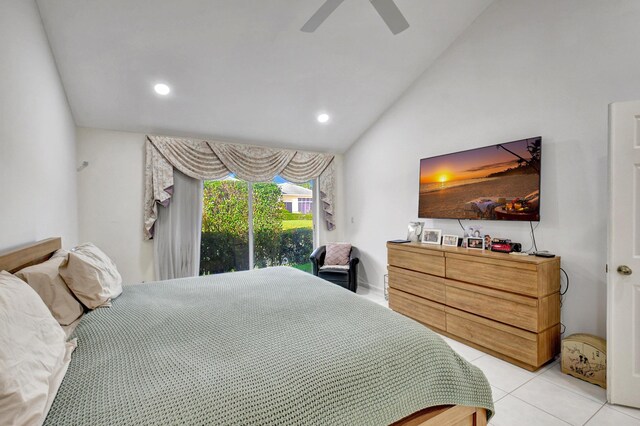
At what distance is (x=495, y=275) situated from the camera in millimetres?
2564

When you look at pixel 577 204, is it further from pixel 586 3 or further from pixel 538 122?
pixel 586 3

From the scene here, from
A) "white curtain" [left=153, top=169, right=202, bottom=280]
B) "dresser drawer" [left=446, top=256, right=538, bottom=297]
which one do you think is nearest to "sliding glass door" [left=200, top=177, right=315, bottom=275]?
"white curtain" [left=153, top=169, right=202, bottom=280]

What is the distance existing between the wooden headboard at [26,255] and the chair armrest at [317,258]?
9.64 ft

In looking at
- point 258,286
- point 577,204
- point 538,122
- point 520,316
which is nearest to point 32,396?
point 258,286

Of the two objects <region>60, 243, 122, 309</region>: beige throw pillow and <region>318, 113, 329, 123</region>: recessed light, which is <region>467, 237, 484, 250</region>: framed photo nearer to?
<region>318, 113, 329, 123</region>: recessed light

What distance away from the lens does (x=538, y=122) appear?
9.00 feet

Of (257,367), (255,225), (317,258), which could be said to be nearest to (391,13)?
(257,367)

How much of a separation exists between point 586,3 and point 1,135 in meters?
4.19

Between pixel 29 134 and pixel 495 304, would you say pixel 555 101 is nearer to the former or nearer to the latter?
pixel 495 304

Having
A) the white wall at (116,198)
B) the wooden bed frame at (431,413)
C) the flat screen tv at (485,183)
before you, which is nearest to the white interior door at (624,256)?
the flat screen tv at (485,183)

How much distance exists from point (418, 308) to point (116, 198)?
3.81 meters

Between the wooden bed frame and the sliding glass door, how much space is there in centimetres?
255

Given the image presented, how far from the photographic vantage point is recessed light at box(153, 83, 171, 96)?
3.18m

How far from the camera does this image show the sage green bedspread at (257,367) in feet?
2.99
